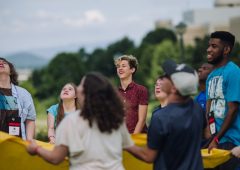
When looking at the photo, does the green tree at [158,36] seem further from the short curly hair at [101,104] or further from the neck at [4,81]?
the short curly hair at [101,104]

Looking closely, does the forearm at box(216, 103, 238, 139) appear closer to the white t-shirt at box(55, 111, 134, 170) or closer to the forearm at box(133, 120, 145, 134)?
the white t-shirt at box(55, 111, 134, 170)

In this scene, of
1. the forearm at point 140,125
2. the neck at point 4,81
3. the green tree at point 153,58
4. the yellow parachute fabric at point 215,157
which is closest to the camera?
the yellow parachute fabric at point 215,157

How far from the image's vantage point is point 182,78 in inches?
252

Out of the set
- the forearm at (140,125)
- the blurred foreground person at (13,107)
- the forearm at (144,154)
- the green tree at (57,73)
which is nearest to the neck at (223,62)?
the forearm at (144,154)

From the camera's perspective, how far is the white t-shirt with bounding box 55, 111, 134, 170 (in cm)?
588

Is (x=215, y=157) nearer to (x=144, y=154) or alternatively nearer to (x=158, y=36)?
(x=144, y=154)

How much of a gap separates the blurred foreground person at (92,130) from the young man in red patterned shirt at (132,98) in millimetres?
3468

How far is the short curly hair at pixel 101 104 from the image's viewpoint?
5949 mm

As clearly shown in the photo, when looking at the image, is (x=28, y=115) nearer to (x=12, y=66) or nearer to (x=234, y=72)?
(x=12, y=66)

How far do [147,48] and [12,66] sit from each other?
101469 mm

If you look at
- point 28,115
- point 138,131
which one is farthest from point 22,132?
point 138,131

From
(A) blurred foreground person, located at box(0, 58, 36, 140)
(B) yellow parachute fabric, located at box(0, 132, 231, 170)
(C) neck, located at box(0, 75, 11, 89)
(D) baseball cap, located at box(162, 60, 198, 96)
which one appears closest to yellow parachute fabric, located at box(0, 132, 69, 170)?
(B) yellow parachute fabric, located at box(0, 132, 231, 170)

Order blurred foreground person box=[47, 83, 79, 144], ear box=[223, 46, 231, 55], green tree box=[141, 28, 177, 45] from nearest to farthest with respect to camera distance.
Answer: ear box=[223, 46, 231, 55] → blurred foreground person box=[47, 83, 79, 144] → green tree box=[141, 28, 177, 45]

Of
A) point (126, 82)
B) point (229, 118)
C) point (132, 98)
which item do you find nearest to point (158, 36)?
point (126, 82)
